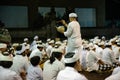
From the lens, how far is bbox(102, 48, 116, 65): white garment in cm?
941

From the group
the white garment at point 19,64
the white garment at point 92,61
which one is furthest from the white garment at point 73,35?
the white garment at point 92,61

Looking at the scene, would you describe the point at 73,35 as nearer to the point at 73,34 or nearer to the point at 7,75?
the point at 73,34

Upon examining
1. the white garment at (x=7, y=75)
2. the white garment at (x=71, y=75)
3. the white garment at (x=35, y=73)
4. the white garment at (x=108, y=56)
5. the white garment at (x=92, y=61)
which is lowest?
the white garment at (x=92, y=61)

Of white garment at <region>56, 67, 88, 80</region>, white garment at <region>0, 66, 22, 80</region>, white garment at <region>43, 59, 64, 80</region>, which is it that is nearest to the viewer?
white garment at <region>56, 67, 88, 80</region>

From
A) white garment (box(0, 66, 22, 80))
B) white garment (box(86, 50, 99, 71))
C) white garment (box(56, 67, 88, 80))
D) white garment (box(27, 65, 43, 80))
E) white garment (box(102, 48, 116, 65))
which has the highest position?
white garment (box(56, 67, 88, 80))

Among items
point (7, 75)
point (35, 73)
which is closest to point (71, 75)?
point (7, 75)

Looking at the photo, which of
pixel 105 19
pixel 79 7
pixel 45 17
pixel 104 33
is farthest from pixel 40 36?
pixel 105 19

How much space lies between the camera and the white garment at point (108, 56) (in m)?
9.41

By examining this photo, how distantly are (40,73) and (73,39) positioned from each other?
2313mm

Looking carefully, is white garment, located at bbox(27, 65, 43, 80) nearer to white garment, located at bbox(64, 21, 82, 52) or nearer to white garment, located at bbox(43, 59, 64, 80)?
white garment, located at bbox(43, 59, 64, 80)

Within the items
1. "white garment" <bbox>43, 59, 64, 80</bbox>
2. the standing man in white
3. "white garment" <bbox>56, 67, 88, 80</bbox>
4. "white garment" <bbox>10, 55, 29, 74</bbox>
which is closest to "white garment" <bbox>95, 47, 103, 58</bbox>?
the standing man in white

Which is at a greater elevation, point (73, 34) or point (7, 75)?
point (73, 34)

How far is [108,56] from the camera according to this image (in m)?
9.54

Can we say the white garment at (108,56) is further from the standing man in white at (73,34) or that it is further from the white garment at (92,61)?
the standing man in white at (73,34)
